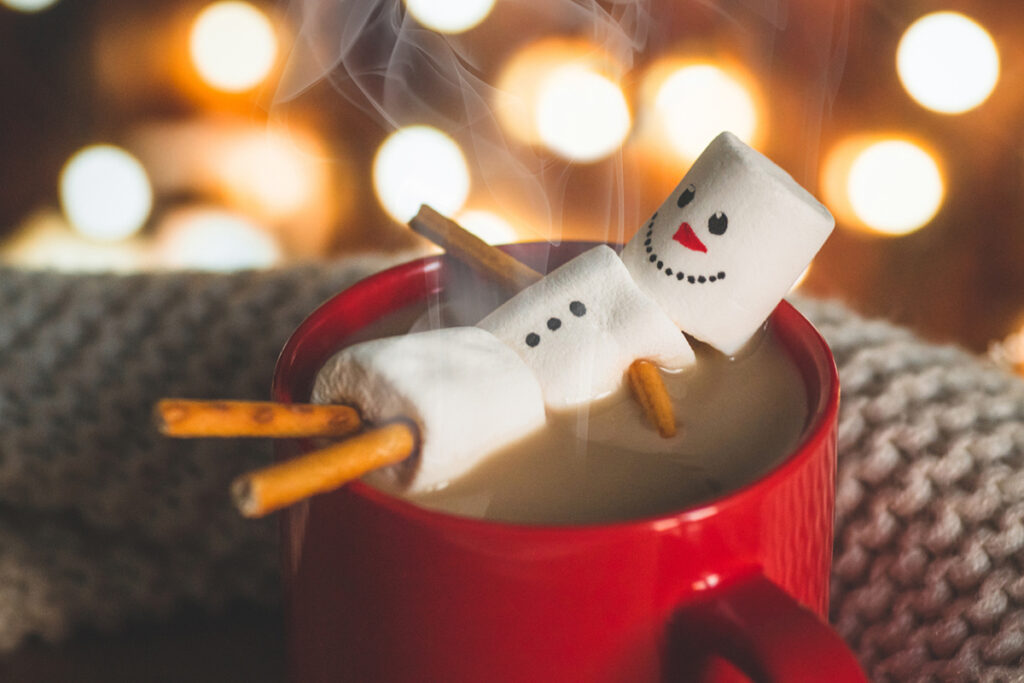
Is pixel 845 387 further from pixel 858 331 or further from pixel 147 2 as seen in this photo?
pixel 147 2

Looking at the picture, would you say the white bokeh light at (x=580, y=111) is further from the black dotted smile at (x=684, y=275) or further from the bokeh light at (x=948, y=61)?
the black dotted smile at (x=684, y=275)

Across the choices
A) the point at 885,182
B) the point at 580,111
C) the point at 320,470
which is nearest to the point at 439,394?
the point at 320,470

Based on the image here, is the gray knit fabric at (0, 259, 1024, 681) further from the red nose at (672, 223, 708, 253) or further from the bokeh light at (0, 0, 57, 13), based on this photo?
the bokeh light at (0, 0, 57, 13)

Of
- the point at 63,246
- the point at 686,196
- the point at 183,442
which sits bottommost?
the point at 63,246

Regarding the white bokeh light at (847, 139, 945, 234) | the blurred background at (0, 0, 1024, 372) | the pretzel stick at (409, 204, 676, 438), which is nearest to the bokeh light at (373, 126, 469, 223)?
the blurred background at (0, 0, 1024, 372)

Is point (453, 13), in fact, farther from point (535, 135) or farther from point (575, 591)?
point (575, 591)

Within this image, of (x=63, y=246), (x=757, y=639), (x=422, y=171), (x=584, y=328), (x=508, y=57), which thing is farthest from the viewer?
(x=63, y=246)

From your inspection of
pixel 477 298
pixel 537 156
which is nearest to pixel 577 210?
pixel 537 156
